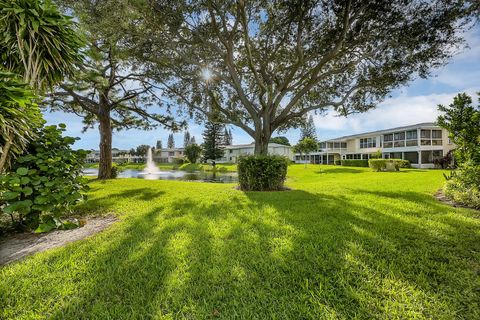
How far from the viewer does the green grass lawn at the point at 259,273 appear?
185 cm

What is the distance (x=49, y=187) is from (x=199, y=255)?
A: 291 cm

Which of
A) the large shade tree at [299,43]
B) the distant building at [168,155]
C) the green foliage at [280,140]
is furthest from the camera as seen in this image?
the green foliage at [280,140]

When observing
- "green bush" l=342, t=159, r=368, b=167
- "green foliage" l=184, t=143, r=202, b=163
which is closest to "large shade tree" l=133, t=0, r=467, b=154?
"green bush" l=342, t=159, r=368, b=167

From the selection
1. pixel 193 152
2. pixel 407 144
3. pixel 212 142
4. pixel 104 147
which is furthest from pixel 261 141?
pixel 193 152

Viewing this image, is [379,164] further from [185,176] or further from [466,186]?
[185,176]

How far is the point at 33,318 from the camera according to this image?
179cm

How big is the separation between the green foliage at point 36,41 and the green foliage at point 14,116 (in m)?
0.55

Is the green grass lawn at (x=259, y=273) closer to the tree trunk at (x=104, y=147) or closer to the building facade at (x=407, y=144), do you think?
the tree trunk at (x=104, y=147)

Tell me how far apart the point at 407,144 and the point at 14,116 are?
35303 millimetres

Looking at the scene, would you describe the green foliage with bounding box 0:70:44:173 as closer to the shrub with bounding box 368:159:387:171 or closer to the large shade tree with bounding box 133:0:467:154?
the large shade tree with bounding box 133:0:467:154

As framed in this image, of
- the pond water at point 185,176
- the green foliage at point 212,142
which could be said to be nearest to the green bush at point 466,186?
the pond water at point 185,176

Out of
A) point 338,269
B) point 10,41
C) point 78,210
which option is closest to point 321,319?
point 338,269

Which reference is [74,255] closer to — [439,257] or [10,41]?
[10,41]

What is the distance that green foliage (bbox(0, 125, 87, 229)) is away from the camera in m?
3.18
